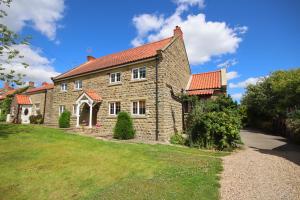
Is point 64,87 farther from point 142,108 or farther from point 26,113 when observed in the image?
point 142,108

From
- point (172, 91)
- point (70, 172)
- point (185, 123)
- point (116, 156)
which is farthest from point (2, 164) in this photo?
point (185, 123)

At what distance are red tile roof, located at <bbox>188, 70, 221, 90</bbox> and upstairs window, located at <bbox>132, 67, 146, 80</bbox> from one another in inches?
271

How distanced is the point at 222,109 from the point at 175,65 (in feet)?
22.2

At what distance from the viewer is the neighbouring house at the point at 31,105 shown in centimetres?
2691

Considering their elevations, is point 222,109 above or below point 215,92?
below

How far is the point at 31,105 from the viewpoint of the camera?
2964 cm

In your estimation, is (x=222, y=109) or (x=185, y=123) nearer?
(x=222, y=109)

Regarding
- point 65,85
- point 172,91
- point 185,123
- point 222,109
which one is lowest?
point 185,123

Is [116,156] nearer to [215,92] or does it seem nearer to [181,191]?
[181,191]

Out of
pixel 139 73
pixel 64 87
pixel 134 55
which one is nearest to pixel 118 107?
pixel 139 73

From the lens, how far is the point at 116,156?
9.26 m

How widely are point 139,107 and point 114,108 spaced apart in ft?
9.75

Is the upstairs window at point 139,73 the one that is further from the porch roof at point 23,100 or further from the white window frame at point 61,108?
the porch roof at point 23,100

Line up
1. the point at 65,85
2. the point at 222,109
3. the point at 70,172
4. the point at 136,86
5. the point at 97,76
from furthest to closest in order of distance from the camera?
the point at 65,85
the point at 97,76
the point at 136,86
the point at 222,109
the point at 70,172
